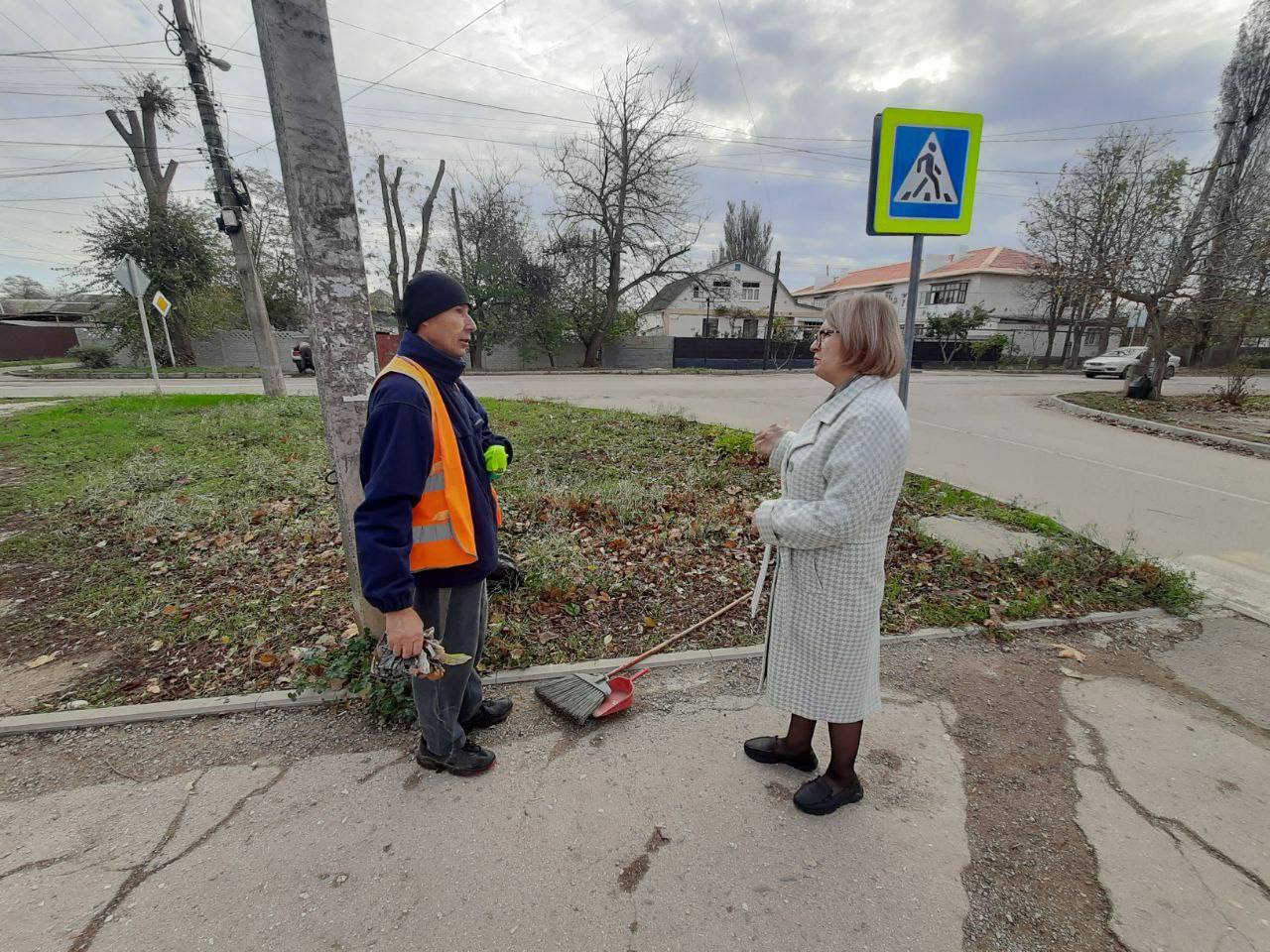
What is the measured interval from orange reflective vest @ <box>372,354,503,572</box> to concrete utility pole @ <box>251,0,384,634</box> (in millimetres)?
759

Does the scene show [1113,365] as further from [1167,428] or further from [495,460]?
[495,460]

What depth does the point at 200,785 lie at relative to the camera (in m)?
2.32

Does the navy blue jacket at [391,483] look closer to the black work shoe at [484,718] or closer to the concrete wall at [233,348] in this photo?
the black work shoe at [484,718]

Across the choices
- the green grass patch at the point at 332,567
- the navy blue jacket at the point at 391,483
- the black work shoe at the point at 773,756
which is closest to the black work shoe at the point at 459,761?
the green grass patch at the point at 332,567

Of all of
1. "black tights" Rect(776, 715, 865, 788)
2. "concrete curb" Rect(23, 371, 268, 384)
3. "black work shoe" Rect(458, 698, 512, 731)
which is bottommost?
"black work shoe" Rect(458, 698, 512, 731)

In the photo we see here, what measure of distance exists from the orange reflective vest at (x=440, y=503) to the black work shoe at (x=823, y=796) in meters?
1.54

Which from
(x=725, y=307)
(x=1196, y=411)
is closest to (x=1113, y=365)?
(x=1196, y=411)

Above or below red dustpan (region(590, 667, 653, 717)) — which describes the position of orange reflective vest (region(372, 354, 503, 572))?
above

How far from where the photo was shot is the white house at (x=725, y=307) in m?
38.4

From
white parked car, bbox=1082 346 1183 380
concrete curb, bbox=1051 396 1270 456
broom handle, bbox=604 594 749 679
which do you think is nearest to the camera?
broom handle, bbox=604 594 749 679

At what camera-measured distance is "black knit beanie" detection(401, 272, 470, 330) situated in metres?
2.03

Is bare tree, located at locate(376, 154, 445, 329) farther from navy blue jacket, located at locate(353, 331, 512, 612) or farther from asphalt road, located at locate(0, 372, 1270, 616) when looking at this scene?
navy blue jacket, located at locate(353, 331, 512, 612)

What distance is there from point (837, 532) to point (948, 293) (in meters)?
48.1

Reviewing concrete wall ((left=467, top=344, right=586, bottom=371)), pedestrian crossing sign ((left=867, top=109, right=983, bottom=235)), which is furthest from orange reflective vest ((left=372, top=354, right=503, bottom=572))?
concrete wall ((left=467, top=344, right=586, bottom=371))
